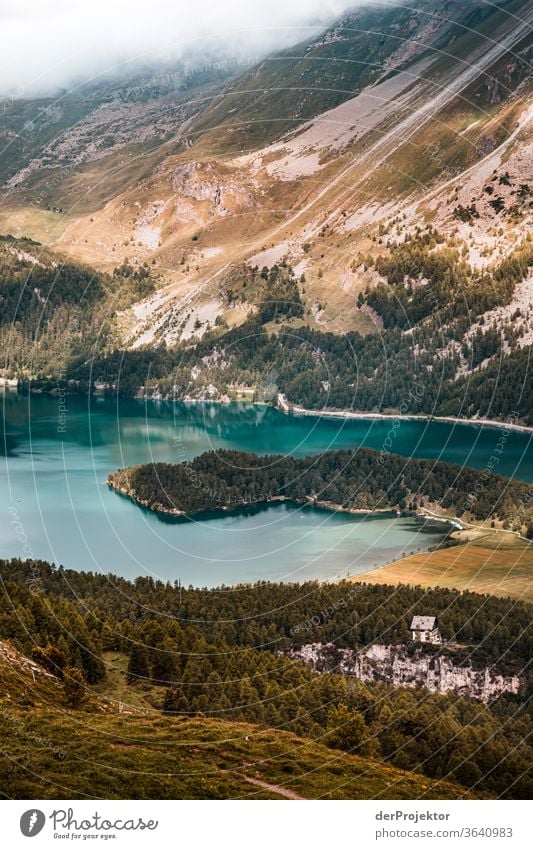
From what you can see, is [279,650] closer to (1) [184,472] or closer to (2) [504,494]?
(2) [504,494]

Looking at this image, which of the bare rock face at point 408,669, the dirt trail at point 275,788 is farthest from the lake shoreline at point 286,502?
the dirt trail at point 275,788

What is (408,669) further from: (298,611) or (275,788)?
(275,788)

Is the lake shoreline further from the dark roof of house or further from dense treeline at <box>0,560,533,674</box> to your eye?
the dark roof of house

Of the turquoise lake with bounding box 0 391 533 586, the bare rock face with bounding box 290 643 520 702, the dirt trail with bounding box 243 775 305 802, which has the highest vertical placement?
the dirt trail with bounding box 243 775 305 802

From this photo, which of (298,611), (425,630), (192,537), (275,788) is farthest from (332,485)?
(275,788)

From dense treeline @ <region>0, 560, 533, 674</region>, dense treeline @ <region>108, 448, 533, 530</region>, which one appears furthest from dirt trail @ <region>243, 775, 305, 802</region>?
dense treeline @ <region>108, 448, 533, 530</region>

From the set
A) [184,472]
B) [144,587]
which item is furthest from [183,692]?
[184,472]

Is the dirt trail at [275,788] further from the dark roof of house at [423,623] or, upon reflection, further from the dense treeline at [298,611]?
the dark roof of house at [423,623]
